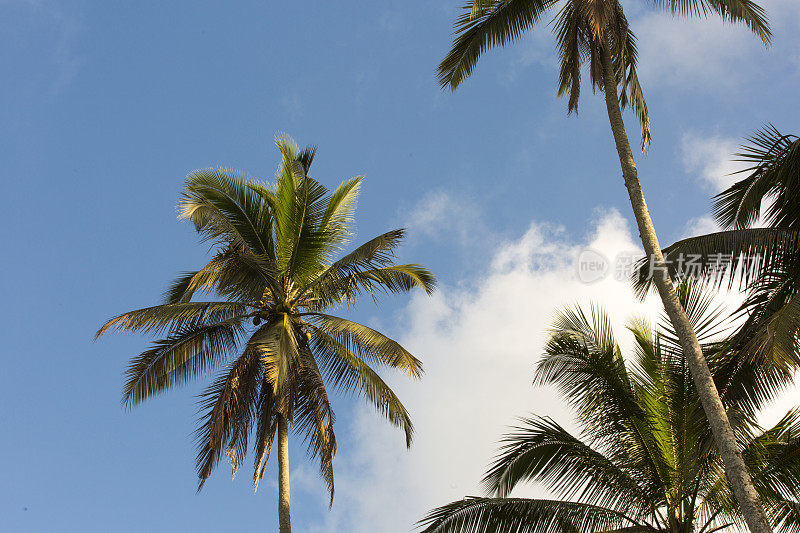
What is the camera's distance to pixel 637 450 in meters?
11.5

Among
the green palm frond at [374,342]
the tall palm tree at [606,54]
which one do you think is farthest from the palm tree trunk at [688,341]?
the green palm frond at [374,342]

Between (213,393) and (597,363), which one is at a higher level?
(213,393)

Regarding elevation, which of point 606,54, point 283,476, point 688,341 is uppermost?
point 606,54

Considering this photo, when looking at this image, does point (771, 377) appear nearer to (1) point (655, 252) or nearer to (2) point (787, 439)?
(2) point (787, 439)

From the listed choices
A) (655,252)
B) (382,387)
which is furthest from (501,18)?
(382,387)

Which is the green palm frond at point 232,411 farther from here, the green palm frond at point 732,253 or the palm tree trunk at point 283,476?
the green palm frond at point 732,253

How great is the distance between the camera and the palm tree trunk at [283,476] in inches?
523

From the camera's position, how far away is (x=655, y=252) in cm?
1076

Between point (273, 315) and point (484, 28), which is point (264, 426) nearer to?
point (273, 315)

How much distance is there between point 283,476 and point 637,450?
6.22 meters

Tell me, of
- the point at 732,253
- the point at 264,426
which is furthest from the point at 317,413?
the point at 732,253

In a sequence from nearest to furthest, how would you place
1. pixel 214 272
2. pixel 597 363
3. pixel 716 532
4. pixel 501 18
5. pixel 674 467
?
pixel 716 532 → pixel 674 467 → pixel 597 363 → pixel 501 18 → pixel 214 272

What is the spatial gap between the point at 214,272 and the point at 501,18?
6.99 meters

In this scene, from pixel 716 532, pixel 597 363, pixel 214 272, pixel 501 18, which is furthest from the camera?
pixel 214 272
